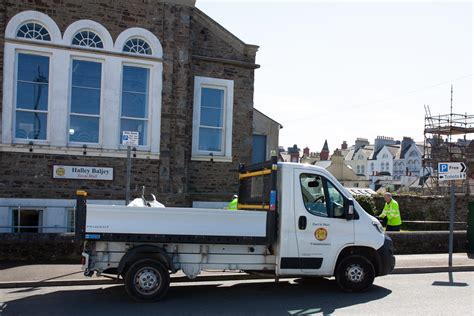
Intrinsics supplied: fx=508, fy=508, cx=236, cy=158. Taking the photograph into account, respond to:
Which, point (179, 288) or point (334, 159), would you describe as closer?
point (179, 288)

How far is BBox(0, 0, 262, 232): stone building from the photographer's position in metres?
12.7

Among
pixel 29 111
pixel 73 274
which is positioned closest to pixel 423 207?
pixel 29 111

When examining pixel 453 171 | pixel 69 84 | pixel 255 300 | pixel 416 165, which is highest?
pixel 416 165

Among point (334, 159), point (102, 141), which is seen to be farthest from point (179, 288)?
point (334, 159)

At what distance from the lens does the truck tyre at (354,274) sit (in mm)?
8852

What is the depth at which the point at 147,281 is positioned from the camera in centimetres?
789

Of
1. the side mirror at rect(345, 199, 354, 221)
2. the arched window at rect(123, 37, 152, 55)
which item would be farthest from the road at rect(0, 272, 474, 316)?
the arched window at rect(123, 37, 152, 55)

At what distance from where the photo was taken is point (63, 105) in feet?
43.0

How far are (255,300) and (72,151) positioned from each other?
7.11 metres

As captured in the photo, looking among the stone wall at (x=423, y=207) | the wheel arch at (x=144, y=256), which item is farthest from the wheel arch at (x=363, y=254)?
the stone wall at (x=423, y=207)

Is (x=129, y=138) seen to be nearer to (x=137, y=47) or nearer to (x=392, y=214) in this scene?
(x=137, y=47)

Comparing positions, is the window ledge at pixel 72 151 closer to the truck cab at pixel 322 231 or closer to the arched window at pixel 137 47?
the arched window at pixel 137 47

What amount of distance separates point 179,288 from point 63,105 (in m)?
6.41

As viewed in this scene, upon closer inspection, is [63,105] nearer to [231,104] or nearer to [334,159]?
[231,104]
